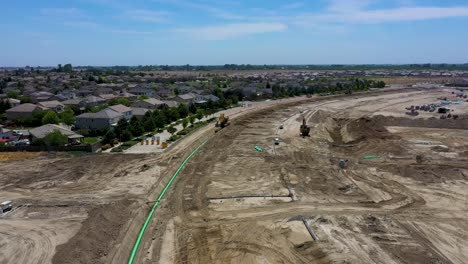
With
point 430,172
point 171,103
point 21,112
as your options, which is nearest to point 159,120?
point 171,103

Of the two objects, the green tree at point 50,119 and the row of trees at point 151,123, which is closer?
the row of trees at point 151,123

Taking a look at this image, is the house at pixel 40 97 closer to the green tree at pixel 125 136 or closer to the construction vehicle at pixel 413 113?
the green tree at pixel 125 136

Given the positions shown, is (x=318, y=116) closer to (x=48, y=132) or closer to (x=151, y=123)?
(x=151, y=123)

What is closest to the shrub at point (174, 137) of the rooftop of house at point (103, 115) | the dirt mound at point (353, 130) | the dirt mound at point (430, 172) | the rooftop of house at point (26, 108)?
the rooftop of house at point (103, 115)

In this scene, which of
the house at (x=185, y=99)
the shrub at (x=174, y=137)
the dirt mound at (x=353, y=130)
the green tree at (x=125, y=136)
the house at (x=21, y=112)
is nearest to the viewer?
the green tree at (x=125, y=136)

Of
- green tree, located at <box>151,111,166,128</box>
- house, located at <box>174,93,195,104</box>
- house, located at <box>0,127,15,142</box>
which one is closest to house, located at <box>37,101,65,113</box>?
house, located at <box>0,127,15,142</box>

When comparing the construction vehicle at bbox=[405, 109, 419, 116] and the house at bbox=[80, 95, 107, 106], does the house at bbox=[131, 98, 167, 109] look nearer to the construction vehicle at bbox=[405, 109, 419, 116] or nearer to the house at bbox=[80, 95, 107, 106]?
the house at bbox=[80, 95, 107, 106]
